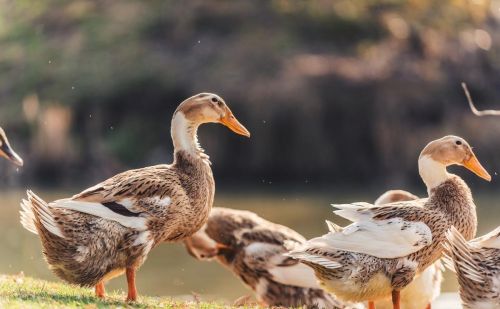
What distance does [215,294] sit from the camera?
17422 mm

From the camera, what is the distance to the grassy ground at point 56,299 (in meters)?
8.71

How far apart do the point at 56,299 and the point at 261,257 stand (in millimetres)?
3543

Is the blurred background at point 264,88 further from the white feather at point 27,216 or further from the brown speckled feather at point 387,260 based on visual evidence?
the white feather at point 27,216

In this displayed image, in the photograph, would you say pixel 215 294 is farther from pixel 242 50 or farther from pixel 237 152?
pixel 242 50

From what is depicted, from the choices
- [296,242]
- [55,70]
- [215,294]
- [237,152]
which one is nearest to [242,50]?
[237,152]

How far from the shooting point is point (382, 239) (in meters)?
9.42

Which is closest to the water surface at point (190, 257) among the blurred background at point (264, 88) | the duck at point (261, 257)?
the blurred background at point (264, 88)

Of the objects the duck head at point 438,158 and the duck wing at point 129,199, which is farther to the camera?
the duck head at point 438,158

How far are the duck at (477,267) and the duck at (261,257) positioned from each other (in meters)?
2.59

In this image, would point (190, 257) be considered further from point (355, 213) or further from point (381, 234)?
point (381, 234)

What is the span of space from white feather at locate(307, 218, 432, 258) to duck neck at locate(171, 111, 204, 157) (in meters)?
1.78

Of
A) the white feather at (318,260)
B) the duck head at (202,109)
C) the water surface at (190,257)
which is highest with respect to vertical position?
the duck head at (202,109)

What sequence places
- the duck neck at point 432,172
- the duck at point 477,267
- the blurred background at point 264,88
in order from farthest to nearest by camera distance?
the blurred background at point 264,88, the duck neck at point 432,172, the duck at point 477,267

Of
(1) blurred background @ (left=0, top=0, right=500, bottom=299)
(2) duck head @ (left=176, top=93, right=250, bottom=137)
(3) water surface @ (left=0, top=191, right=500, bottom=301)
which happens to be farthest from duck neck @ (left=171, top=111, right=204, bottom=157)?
(1) blurred background @ (left=0, top=0, right=500, bottom=299)
